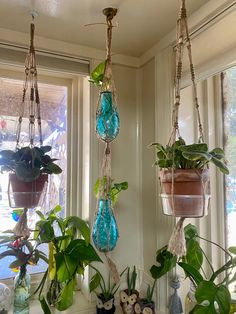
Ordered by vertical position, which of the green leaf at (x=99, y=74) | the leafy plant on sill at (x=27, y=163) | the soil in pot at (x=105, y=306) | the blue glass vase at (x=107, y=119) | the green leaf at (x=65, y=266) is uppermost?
the green leaf at (x=99, y=74)

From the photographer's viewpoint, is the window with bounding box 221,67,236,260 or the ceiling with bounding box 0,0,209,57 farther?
the window with bounding box 221,67,236,260

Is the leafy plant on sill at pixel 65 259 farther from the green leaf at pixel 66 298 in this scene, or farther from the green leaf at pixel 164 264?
the green leaf at pixel 164 264

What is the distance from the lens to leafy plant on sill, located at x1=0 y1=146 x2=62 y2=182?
3.36 feet

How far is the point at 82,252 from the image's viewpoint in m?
1.21

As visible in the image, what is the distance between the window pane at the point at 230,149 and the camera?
4.50 ft

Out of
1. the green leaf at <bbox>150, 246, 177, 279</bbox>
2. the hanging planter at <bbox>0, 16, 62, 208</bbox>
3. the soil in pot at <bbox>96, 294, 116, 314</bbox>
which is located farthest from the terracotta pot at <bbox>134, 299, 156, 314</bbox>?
the hanging planter at <bbox>0, 16, 62, 208</bbox>

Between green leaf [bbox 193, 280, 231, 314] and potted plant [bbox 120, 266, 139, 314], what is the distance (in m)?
0.67

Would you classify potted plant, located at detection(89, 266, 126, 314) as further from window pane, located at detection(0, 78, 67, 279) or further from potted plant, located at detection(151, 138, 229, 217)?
potted plant, located at detection(151, 138, 229, 217)

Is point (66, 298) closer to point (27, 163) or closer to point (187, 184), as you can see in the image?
point (27, 163)

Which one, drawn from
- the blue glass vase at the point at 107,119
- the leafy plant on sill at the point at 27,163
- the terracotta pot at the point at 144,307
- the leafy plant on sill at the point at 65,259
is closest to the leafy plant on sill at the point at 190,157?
the blue glass vase at the point at 107,119

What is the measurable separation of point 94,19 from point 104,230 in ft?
3.43

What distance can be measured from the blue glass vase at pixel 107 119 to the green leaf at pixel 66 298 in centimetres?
71

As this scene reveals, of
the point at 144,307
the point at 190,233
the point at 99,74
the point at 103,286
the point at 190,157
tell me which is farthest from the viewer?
the point at 103,286

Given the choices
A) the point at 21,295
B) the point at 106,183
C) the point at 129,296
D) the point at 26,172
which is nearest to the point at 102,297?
the point at 129,296
